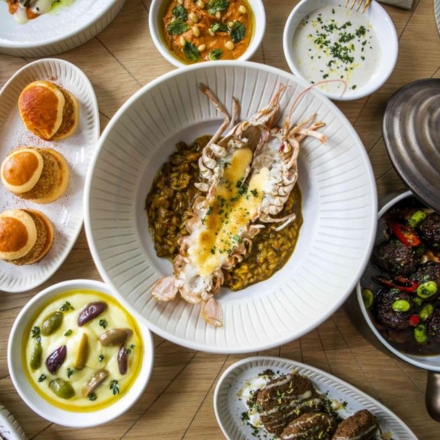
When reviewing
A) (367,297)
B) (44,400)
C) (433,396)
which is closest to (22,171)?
(44,400)

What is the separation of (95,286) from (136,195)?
20.0 inches

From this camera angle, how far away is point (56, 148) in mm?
2564

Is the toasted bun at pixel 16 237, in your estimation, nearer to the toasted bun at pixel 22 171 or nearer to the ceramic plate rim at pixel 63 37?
the toasted bun at pixel 22 171

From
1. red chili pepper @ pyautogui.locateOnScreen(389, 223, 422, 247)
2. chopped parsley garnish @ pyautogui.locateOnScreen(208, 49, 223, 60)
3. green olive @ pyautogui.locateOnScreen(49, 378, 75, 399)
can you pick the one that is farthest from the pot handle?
chopped parsley garnish @ pyautogui.locateOnScreen(208, 49, 223, 60)

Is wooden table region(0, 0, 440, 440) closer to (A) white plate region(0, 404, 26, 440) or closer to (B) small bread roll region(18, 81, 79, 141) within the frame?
(A) white plate region(0, 404, 26, 440)

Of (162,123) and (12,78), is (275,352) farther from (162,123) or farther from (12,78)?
(12,78)

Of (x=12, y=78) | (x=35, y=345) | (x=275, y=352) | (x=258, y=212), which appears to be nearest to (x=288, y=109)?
(x=258, y=212)

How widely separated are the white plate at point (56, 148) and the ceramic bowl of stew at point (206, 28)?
51cm

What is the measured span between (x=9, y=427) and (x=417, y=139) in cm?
252

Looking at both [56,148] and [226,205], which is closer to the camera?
[226,205]

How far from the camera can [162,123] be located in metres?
2.39

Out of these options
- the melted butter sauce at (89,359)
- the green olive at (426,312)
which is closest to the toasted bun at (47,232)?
the melted butter sauce at (89,359)

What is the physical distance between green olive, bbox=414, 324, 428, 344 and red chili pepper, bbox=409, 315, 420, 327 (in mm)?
27

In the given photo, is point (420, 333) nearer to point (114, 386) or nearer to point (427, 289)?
point (427, 289)
